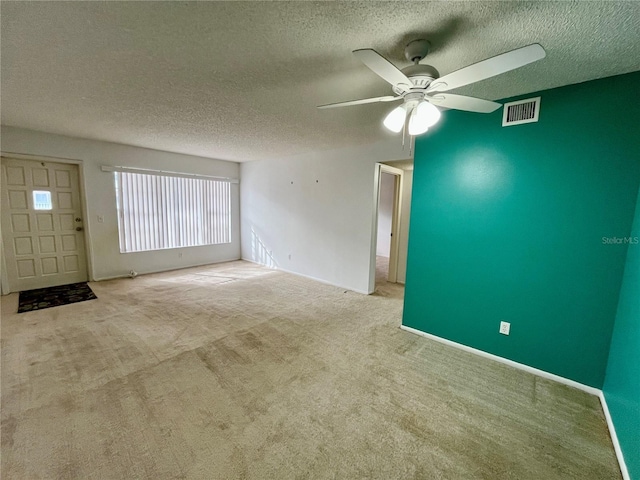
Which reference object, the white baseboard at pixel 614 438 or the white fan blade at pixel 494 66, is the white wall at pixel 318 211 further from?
the white baseboard at pixel 614 438

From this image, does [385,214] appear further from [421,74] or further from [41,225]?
[41,225]

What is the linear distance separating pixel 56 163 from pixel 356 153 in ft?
15.9

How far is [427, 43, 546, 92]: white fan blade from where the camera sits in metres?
1.11

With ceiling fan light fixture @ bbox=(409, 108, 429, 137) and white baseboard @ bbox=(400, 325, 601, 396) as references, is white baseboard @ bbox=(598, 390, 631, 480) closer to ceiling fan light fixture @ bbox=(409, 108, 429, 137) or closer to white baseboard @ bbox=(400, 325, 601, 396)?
white baseboard @ bbox=(400, 325, 601, 396)

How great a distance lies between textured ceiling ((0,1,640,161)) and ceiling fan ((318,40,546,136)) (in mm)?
225

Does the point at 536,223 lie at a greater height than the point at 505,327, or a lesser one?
greater

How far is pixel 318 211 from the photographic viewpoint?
16.1 ft

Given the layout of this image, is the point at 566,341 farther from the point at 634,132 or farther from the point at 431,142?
the point at 431,142

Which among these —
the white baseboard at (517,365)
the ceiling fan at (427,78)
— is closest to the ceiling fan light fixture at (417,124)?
the ceiling fan at (427,78)

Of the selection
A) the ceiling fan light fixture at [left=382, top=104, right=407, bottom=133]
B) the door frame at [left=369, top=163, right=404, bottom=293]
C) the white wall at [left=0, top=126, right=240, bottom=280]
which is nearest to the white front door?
the white wall at [left=0, top=126, right=240, bottom=280]

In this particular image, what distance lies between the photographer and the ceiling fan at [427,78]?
119 cm

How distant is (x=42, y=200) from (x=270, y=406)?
16.2 feet

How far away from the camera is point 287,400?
193 cm

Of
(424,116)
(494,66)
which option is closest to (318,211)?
(424,116)
